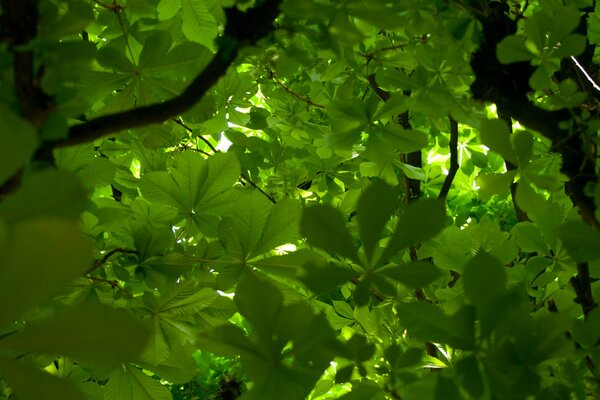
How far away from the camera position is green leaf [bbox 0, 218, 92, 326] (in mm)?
314

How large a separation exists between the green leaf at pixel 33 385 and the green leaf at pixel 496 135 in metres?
0.52

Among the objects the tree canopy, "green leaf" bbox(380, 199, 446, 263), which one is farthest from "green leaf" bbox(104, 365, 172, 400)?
"green leaf" bbox(380, 199, 446, 263)

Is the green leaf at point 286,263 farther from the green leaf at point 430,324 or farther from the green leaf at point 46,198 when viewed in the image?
the green leaf at point 46,198

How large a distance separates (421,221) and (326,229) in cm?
10

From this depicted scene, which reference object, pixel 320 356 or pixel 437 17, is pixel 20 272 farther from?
pixel 437 17

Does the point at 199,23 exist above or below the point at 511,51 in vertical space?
below

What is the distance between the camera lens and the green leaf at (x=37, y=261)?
314 millimetres

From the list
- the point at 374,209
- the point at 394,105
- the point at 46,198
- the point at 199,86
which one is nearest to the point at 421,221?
the point at 374,209

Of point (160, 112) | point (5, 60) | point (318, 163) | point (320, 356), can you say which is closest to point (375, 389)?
point (320, 356)

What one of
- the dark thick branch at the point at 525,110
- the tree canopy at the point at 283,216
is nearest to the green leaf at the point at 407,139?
the tree canopy at the point at 283,216

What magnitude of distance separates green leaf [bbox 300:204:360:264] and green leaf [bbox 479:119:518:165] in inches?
8.6

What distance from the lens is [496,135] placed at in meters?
0.69

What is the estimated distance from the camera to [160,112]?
0.53 metres

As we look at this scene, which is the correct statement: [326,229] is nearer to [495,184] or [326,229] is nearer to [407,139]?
[495,184]
